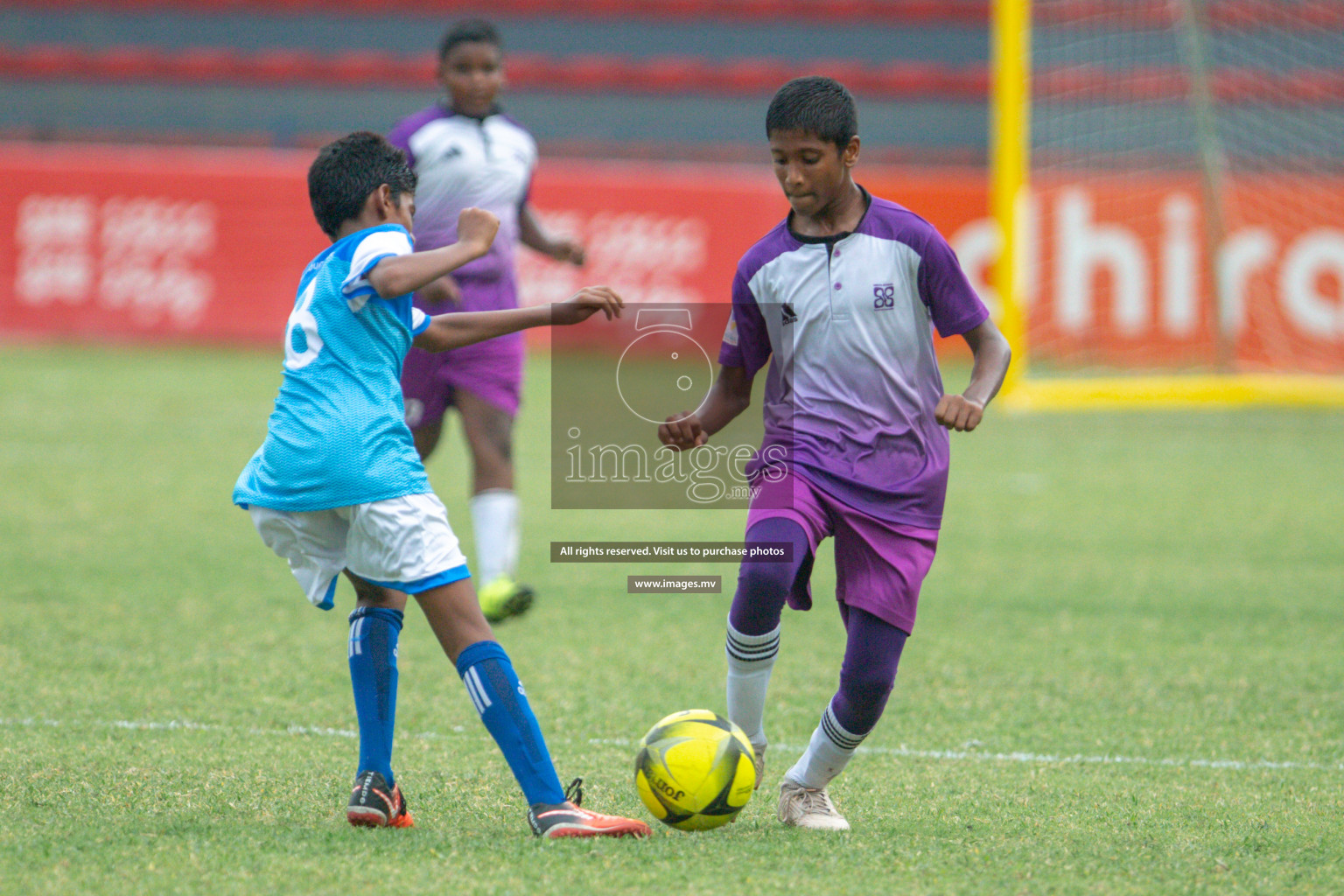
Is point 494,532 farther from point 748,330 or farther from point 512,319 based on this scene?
point 512,319

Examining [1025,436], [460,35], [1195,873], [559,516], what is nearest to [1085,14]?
[1025,436]

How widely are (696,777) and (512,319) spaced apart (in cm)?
107

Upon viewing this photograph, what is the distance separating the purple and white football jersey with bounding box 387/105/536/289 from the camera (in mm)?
5824

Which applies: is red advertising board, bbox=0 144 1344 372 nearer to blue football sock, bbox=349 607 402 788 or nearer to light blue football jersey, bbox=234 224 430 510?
blue football sock, bbox=349 607 402 788

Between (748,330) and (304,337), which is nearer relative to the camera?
(304,337)

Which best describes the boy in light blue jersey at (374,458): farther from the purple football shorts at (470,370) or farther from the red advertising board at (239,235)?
the red advertising board at (239,235)

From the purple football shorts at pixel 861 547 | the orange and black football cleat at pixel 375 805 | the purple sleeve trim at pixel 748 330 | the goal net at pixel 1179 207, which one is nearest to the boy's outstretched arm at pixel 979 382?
the purple football shorts at pixel 861 547

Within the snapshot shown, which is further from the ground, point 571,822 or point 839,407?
point 839,407

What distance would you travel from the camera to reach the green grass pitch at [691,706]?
3.08 meters

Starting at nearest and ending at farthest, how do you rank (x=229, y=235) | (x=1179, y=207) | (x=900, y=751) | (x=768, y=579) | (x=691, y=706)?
(x=768, y=579), (x=900, y=751), (x=691, y=706), (x=1179, y=207), (x=229, y=235)

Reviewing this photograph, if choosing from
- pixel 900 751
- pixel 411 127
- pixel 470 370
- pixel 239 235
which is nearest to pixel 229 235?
pixel 239 235

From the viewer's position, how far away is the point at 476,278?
19.3 feet

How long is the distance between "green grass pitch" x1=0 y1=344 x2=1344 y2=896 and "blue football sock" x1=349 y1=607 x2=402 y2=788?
7.1 inches

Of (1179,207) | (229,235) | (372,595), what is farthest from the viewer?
(229,235)
